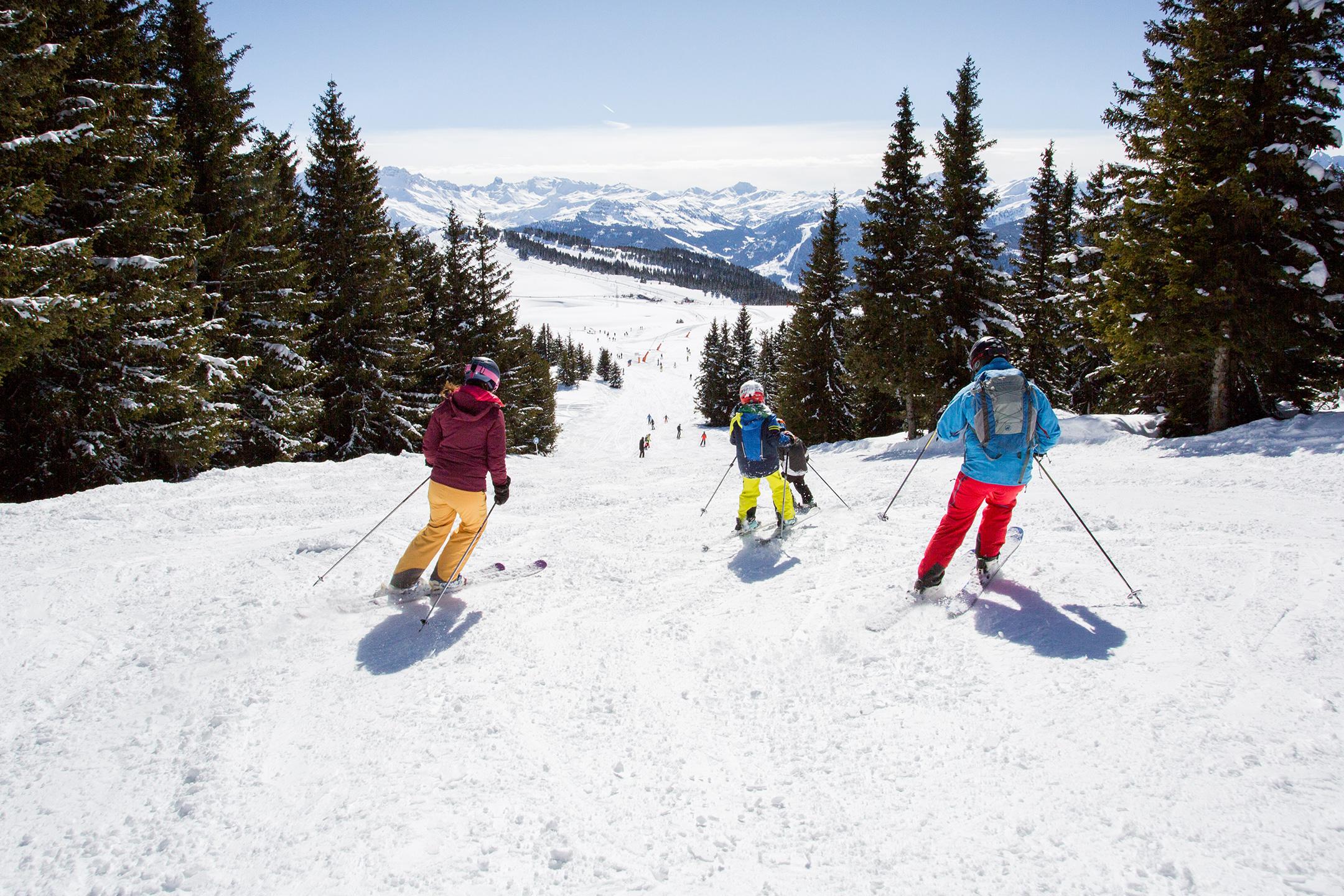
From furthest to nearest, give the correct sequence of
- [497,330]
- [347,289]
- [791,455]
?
[497,330] → [347,289] → [791,455]

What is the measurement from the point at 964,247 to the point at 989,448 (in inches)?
639

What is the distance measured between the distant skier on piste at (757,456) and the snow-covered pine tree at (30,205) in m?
10.0

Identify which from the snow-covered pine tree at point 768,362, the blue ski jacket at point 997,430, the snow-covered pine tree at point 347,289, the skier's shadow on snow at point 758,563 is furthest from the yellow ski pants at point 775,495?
the snow-covered pine tree at point 768,362

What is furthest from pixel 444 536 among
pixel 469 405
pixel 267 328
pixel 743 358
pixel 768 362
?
pixel 768 362

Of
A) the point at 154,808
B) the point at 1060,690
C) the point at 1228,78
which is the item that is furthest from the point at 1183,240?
the point at 154,808

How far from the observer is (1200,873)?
2.29m

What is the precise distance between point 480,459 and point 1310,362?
1479cm

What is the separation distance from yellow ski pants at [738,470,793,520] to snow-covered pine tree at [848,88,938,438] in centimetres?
1371

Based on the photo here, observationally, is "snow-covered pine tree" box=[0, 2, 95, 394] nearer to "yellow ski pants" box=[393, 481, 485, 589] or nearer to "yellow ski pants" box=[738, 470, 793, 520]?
"yellow ski pants" box=[393, 481, 485, 589]

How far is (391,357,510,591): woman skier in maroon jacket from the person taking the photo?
532 centimetres

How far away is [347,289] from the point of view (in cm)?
1852

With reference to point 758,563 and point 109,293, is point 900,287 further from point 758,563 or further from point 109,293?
point 109,293

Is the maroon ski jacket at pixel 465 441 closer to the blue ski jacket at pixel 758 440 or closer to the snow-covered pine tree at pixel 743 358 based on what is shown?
the blue ski jacket at pixel 758 440

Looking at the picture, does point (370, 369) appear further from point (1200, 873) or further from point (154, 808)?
point (1200, 873)
